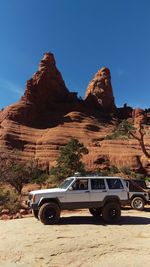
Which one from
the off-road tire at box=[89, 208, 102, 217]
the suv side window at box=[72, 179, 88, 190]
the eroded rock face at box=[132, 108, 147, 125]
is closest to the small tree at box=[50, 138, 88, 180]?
the off-road tire at box=[89, 208, 102, 217]

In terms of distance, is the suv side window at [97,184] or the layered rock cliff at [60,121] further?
the layered rock cliff at [60,121]

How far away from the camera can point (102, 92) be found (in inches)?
3730

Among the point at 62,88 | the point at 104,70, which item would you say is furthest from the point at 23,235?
the point at 104,70

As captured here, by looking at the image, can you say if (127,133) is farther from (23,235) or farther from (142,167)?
(142,167)

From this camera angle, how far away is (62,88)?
87.0 m

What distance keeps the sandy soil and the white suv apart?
1.81 feet

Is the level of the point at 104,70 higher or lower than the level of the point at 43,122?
higher

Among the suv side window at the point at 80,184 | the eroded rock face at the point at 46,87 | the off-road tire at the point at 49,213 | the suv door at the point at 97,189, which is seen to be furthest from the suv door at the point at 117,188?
the eroded rock face at the point at 46,87

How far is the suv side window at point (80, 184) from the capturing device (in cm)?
1335

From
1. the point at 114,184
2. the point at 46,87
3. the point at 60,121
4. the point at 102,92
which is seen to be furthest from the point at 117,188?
the point at 102,92

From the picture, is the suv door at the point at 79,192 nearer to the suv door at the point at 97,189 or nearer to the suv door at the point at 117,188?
the suv door at the point at 97,189

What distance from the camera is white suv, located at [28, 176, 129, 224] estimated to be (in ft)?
41.9

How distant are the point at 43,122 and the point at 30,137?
9.91 m

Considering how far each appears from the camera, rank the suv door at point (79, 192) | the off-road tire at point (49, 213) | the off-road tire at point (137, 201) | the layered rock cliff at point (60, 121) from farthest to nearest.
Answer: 1. the layered rock cliff at point (60, 121)
2. the off-road tire at point (137, 201)
3. the suv door at point (79, 192)
4. the off-road tire at point (49, 213)
